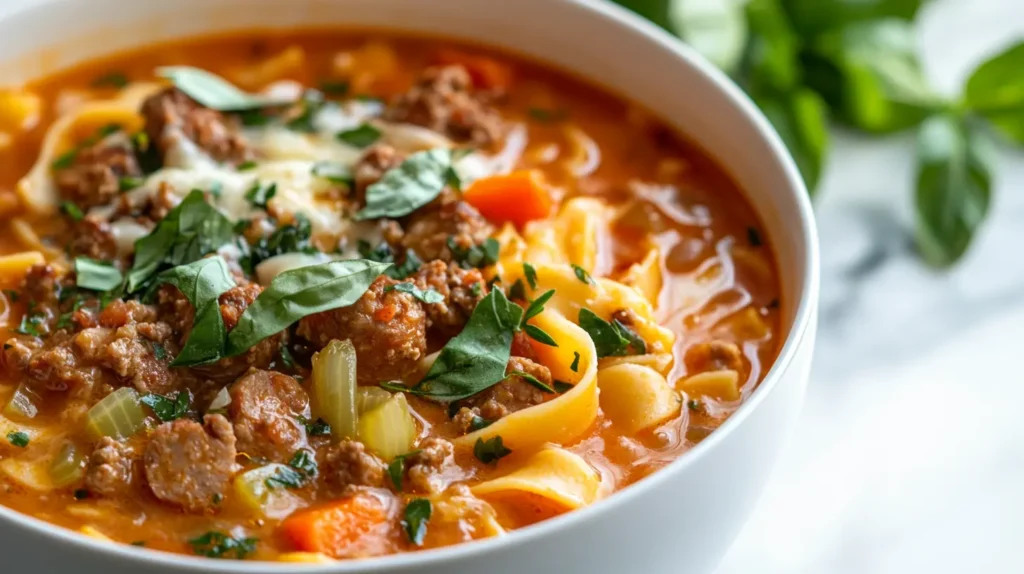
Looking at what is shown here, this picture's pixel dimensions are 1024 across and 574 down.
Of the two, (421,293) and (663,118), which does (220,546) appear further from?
(663,118)

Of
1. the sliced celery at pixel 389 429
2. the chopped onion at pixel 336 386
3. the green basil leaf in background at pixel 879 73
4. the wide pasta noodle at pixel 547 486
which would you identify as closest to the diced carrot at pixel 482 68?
the green basil leaf in background at pixel 879 73

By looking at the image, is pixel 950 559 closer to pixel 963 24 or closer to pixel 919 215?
pixel 919 215

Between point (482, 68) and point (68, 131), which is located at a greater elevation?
point (68, 131)

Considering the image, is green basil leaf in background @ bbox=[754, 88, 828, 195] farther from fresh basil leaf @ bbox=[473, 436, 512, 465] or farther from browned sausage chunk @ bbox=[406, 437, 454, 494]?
browned sausage chunk @ bbox=[406, 437, 454, 494]

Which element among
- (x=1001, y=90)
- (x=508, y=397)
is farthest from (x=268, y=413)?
(x=1001, y=90)

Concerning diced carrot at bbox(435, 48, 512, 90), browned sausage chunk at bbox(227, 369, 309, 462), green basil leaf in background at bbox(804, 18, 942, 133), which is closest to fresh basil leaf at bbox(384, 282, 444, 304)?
browned sausage chunk at bbox(227, 369, 309, 462)

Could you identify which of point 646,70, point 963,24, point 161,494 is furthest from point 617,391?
point 963,24
